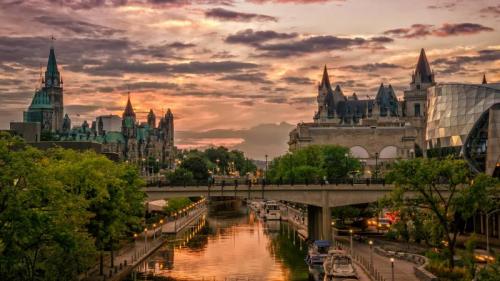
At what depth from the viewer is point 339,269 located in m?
71.0

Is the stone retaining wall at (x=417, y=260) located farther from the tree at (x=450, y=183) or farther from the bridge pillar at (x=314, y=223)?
the bridge pillar at (x=314, y=223)

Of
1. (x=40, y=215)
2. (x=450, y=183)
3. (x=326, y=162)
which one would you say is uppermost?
(x=326, y=162)

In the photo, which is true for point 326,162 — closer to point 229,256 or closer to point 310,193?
point 310,193

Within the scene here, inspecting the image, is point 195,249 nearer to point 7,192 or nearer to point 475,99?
point 475,99

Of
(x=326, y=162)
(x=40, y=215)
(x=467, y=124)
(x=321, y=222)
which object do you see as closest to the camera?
(x=40, y=215)

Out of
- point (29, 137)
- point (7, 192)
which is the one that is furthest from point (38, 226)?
point (29, 137)

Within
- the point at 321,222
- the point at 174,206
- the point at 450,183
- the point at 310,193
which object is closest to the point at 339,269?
the point at 450,183

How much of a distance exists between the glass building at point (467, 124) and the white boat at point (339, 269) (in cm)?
5183

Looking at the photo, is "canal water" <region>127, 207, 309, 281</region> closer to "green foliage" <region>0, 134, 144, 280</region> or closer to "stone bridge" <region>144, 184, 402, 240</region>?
"stone bridge" <region>144, 184, 402, 240</region>

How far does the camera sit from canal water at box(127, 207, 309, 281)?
81500 mm

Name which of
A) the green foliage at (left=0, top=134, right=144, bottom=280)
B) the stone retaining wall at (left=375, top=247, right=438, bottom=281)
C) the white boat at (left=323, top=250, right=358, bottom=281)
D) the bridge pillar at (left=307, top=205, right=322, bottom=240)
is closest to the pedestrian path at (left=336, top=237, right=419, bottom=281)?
the stone retaining wall at (left=375, top=247, right=438, bottom=281)

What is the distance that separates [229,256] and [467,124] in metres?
52.6

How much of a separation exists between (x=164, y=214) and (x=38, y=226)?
118473 mm

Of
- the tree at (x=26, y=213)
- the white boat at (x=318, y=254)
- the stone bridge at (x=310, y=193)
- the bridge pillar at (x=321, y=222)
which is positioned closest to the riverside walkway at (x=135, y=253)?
the stone bridge at (x=310, y=193)
